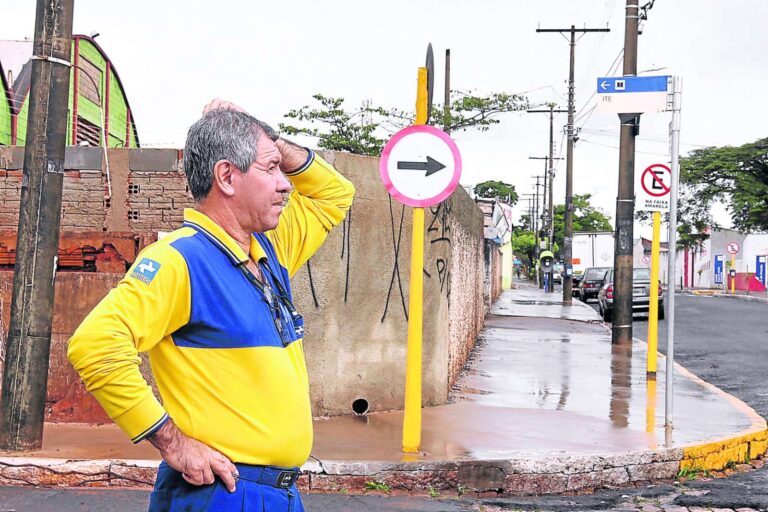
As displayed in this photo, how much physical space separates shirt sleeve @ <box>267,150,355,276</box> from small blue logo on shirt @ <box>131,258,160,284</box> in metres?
0.75

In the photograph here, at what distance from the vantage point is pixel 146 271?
2.45 meters

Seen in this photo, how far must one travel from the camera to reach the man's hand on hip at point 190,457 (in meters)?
2.41

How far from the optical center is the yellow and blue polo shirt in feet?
7.78

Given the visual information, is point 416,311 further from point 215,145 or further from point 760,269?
point 760,269

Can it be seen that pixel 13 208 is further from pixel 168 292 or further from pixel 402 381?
pixel 168 292

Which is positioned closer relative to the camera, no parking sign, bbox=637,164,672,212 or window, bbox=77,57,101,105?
no parking sign, bbox=637,164,672,212

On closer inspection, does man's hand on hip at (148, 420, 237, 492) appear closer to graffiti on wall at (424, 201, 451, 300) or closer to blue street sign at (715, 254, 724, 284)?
graffiti on wall at (424, 201, 451, 300)

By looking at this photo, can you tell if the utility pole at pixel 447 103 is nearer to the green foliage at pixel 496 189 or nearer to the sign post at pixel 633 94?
the sign post at pixel 633 94

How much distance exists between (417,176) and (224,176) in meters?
4.71

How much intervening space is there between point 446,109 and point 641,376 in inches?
984

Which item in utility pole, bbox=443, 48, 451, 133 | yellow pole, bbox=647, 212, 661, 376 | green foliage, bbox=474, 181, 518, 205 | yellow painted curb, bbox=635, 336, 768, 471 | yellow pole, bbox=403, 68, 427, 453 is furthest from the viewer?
green foliage, bbox=474, 181, 518, 205

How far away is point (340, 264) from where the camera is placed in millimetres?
8969

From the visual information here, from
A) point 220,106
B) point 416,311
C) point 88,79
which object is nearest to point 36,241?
point 416,311

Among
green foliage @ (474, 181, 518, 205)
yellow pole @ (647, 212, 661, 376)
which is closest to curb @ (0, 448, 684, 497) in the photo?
yellow pole @ (647, 212, 661, 376)
